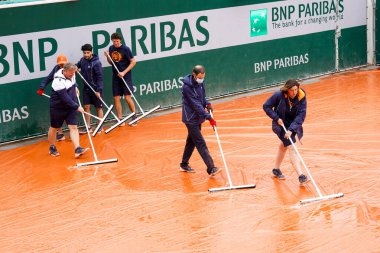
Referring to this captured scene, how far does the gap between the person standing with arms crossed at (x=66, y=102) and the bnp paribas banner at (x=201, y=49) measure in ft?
5.27

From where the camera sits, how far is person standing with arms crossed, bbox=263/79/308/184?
12.9 metres

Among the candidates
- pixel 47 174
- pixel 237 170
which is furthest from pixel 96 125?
pixel 237 170

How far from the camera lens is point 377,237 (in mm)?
10797

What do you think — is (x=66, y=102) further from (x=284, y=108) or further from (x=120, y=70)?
(x=284, y=108)

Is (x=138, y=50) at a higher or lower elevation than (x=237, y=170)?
higher

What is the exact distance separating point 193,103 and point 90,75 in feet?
14.1

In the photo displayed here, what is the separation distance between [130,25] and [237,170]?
5622 mm

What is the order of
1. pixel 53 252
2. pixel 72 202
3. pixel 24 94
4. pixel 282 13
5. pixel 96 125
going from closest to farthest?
pixel 53 252, pixel 72 202, pixel 24 94, pixel 96 125, pixel 282 13

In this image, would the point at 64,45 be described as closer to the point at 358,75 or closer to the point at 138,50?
the point at 138,50

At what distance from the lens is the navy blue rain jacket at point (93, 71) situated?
1716 cm

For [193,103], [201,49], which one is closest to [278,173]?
[193,103]

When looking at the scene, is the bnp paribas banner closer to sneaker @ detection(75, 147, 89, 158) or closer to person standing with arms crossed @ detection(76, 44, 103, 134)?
person standing with arms crossed @ detection(76, 44, 103, 134)

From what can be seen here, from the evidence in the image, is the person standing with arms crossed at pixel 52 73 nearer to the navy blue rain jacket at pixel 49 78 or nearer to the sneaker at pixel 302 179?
the navy blue rain jacket at pixel 49 78

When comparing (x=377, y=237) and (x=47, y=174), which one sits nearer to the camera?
(x=377, y=237)
